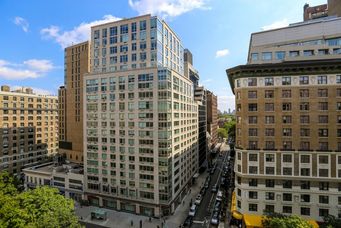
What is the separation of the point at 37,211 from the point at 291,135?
48.8m

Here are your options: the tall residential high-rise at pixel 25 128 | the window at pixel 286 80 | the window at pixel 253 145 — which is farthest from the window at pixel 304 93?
the tall residential high-rise at pixel 25 128

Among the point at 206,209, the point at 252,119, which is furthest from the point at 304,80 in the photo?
the point at 206,209

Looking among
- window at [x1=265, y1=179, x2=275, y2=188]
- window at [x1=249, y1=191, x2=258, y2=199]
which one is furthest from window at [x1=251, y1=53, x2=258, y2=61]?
window at [x1=249, y1=191, x2=258, y2=199]

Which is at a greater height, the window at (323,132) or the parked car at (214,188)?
the window at (323,132)

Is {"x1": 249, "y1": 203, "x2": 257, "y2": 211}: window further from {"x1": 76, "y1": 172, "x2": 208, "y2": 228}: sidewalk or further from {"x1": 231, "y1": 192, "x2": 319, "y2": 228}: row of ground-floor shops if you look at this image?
{"x1": 76, "y1": 172, "x2": 208, "y2": 228}: sidewalk

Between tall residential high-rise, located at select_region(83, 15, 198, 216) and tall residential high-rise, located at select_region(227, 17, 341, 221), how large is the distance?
18032mm

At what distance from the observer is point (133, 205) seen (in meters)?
57.7

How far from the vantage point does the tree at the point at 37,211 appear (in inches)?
1179

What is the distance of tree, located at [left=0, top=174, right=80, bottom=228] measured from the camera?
29936 mm

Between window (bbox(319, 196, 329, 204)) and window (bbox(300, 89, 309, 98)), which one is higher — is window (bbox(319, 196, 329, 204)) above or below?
below

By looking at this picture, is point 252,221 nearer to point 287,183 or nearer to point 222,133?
point 287,183

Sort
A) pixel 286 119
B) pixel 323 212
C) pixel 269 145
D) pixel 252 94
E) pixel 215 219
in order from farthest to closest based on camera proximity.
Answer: pixel 215 219, pixel 252 94, pixel 269 145, pixel 286 119, pixel 323 212

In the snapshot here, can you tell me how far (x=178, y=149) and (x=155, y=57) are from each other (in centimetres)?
2705

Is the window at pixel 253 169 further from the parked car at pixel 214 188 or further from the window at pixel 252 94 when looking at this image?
the parked car at pixel 214 188
